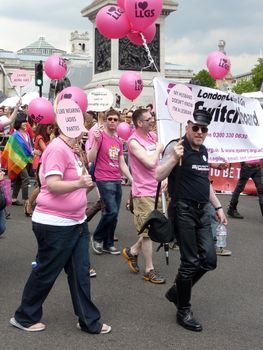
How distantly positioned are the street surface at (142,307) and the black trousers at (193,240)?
502mm

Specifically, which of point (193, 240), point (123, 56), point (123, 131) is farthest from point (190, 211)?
point (123, 56)

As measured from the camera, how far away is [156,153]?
223 inches

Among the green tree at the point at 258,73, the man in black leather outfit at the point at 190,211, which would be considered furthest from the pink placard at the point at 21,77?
the green tree at the point at 258,73

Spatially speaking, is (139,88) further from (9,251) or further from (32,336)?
(32,336)

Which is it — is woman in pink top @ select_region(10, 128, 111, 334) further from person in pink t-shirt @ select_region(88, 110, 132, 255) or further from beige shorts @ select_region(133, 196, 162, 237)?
person in pink t-shirt @ select_region(88, 110, 132, 255)

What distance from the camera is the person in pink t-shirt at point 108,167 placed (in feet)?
22.2

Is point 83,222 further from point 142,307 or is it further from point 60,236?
point 142,307

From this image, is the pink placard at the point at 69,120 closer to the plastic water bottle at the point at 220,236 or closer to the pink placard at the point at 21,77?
the plastic water bottle at the point at 220,236

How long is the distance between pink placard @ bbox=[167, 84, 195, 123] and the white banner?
1958 mm

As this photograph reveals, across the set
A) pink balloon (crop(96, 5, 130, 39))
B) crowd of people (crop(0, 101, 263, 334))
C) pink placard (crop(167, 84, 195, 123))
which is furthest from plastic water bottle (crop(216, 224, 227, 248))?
pink balloon (crop(96, 5, 130, 39))

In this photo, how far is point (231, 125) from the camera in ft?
24.3

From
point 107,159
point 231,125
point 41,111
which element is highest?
point 41,111

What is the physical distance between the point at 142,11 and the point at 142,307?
5159mm

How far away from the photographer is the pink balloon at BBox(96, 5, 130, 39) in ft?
30.8
